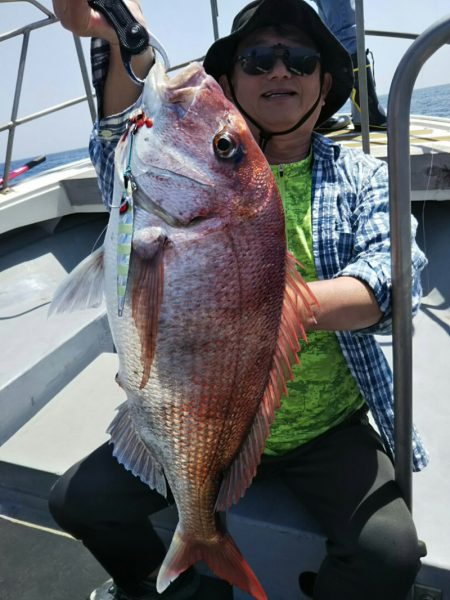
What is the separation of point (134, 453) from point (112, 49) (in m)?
1.09

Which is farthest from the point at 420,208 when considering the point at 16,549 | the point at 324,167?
the point at 16,549

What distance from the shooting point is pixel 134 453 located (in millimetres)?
1236

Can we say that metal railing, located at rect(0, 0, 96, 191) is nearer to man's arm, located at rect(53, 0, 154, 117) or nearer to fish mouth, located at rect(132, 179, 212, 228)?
man's arm, located at rect(53, 0, 154, 117)

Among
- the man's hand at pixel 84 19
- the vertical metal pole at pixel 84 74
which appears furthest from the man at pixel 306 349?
the vertical metal pole at pixel 84 74

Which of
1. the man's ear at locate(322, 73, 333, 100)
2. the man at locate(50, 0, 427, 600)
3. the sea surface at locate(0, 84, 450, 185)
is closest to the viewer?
the man at locate(50, 0, 427, 600)

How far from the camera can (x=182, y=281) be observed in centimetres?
100

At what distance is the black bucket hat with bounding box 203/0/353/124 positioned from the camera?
147 cm

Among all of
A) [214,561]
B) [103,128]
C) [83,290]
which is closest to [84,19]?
[103,128]

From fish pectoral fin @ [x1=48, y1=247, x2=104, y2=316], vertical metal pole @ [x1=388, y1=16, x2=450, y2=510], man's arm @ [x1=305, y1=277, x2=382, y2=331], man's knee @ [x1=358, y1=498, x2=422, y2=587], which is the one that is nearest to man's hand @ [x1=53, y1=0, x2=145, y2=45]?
fish pectoral fin @ [x1=48, y1=247, x2=104, y2=316]

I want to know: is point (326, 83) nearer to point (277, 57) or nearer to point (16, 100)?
point (277, 57)

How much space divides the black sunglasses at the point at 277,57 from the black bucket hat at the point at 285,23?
0.09 m

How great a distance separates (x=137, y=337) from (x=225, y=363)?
0.21 metres

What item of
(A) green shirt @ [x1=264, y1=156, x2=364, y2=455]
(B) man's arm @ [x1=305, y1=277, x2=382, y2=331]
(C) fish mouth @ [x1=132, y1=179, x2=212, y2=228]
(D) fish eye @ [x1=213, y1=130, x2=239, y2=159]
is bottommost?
(A) green shirt @ [x1=264, y1=156, x2=364, y2=455]

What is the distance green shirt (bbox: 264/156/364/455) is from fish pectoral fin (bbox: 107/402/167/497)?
1.54ft
